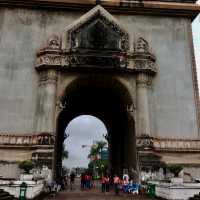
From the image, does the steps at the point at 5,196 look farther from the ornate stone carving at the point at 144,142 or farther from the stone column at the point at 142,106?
the stone column at the point at 142,106

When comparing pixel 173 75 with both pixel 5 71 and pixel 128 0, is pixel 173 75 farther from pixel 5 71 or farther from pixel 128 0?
pixel 5 71

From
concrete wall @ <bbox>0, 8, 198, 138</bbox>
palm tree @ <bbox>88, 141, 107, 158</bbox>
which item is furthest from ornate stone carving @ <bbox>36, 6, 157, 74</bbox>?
palm tree @ <bbox>88, 141, 107, 158</bbox>

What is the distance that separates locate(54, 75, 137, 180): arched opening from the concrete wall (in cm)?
266

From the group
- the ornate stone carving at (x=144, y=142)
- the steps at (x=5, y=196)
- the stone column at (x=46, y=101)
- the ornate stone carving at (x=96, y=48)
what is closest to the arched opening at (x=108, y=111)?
the ornate stone carving at (x=144, y=142)

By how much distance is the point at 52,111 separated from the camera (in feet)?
76.7

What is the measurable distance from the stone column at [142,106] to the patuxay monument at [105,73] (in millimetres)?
77

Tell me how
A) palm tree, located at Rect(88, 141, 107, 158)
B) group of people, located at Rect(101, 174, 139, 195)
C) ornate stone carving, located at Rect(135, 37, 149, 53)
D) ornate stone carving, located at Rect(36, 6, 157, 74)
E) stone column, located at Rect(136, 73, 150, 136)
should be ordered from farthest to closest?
palm tree, located at Rect(88, 141, 107, 158) < ornate stone carving, located at Rect(135, 37, 149, 53) < ornate stone carving, located at Rect(36, 6, 157, 74) < stone column, located at Rect(136, 73, 150, 136) < group of people, located at Rect(101, 174, 139, 195)

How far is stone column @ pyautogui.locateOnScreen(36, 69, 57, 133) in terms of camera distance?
2294cm

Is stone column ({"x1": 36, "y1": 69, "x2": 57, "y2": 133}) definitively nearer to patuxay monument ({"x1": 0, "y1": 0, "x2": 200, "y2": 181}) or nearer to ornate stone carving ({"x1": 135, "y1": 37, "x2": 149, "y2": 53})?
patuxay monument ({"x1": 0, "y1": 0, "x2": 200, "y2": 181})

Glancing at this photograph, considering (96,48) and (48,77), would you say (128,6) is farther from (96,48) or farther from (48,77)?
(48,77)

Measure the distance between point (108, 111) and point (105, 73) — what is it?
27.8 feet

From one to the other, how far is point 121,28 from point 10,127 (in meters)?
11.8

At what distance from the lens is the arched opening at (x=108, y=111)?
25406 millimetres

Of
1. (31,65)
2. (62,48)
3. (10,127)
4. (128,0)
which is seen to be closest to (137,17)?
(128,0)
